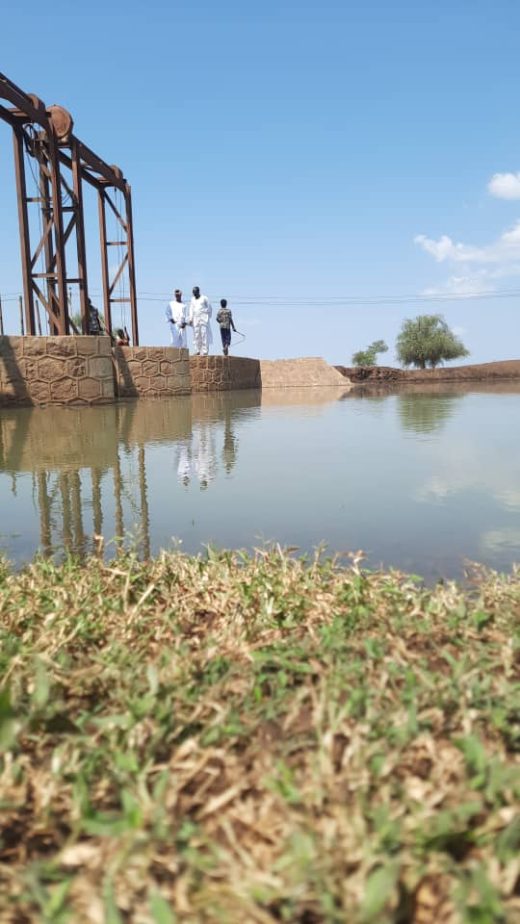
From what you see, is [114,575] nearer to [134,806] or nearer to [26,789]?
[26,789]

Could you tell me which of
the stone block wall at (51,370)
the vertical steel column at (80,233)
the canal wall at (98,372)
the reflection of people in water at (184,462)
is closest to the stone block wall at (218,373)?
the canal wall at (98,372)

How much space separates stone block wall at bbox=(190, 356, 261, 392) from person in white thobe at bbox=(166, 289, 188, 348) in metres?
1.36

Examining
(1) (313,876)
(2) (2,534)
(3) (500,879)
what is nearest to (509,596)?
(3) (500,879)

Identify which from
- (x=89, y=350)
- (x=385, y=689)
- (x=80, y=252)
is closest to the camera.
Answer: (x=385, y=689)

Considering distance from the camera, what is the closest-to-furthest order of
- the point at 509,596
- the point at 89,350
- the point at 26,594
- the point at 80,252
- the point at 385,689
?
the point at 385,689 → the point at 509,596 → the point at 26,594 → the point at 89,350 → the point at 80,252

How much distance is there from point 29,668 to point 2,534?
1.39 metres

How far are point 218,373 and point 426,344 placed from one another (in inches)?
1177

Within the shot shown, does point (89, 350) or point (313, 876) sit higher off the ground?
point (89, 350)

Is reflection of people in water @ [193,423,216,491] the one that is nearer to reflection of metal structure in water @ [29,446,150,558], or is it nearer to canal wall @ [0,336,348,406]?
reflection of metal structure in water @ [29,446,150,558]

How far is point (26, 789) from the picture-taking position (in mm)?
1076

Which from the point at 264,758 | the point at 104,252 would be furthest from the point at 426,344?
the point at 264,758

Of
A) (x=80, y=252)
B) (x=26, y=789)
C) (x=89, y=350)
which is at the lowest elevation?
(x=26, y=789)

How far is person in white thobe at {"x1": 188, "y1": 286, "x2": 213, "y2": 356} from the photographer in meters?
16.7

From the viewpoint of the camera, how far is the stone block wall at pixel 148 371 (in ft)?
41.0
